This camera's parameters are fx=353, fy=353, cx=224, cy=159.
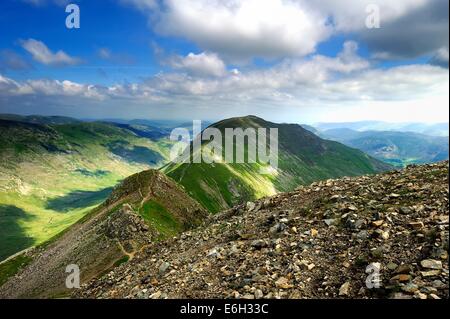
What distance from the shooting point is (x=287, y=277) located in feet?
68.3

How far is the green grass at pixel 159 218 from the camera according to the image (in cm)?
7686

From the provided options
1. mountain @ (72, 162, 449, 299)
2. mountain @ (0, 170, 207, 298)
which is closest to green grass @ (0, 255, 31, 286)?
mountain @ (0, 170, 207, 298)

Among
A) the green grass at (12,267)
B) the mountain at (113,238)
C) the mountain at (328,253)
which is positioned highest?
the mountain at (328,253)

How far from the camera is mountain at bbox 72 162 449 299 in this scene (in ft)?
61.4

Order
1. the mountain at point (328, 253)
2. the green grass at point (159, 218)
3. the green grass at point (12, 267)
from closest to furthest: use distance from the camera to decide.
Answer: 1. the mountain at point (328, 253)
2. the green grass at point (159, 218)
3. the green grass at point (12, 267)

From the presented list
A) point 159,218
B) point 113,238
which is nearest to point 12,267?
point 159,218

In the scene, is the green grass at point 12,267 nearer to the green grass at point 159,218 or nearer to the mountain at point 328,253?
the green grass at point 159,218

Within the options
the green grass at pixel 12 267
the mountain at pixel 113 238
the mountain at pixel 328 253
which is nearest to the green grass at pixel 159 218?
the mountain at pixel 113 238

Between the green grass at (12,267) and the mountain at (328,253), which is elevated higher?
the mountain at (328,253)

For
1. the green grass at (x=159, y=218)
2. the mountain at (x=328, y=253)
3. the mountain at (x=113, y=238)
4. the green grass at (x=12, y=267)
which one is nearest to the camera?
the mountain at (x=328, y=253)

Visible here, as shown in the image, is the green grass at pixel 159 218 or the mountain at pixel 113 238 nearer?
the mountain at pixel 113 238
